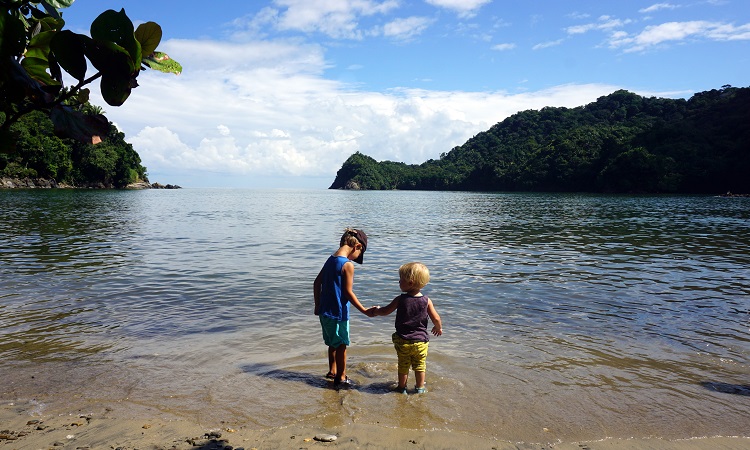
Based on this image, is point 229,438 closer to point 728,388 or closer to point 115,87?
point 115,87

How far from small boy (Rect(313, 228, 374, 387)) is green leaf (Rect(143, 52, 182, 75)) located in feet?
13.0

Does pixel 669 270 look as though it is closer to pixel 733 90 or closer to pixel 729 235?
pixel 729 235

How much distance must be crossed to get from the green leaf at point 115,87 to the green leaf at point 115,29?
0.12 meters

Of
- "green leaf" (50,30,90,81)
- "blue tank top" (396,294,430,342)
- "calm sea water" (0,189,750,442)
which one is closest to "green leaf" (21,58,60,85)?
"green leaf" (50,30,90,81)

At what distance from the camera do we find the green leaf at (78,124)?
5.59ft

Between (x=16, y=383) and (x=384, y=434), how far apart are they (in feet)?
15.4

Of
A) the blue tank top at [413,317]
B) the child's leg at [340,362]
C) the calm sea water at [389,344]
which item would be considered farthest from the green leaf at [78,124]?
the child's leg at [340,362]

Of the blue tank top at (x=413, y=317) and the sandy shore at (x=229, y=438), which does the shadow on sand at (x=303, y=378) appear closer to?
the blue tank top at (x=413, y=317)

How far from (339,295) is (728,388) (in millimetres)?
5092

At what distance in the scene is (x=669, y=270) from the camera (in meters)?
15.5

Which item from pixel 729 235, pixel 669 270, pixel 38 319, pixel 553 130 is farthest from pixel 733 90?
pixel 38 319

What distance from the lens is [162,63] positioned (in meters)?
1.93

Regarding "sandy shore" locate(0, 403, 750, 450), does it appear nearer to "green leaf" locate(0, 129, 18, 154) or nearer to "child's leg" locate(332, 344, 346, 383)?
"child's leg" locate(332, 344, 346, 383)

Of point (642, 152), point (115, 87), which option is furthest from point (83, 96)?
point (642, 152)
